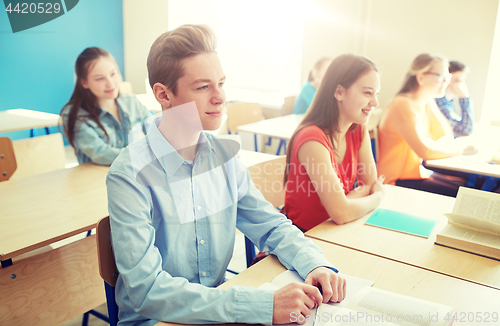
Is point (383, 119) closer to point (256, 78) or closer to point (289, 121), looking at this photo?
point (289, 121)

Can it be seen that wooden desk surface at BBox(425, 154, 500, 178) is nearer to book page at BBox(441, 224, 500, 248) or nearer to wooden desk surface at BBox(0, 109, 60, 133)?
book page at BBox(441, 224, 500, 248)

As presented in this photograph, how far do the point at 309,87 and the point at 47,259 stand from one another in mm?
3093

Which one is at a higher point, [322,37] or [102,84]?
[322,37]

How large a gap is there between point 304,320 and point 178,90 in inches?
23.0

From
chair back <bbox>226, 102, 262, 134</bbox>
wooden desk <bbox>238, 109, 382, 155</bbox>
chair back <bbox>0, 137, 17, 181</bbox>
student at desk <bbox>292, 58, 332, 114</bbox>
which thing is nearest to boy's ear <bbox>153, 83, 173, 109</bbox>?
chair back <bbox>0, 137, 17, 181</bbox>

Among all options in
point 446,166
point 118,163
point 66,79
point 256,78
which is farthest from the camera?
point 256,78

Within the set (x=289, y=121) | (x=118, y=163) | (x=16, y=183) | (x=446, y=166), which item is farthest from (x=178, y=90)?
(x=289, y=121)

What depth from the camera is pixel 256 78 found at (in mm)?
5102

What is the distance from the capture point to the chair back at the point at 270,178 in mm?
1808

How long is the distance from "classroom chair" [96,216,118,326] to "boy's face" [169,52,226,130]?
0.35 meters

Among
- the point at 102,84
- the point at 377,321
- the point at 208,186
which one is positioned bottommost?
the point at 377,321

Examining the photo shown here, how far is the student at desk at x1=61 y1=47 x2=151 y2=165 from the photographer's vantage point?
219 cm

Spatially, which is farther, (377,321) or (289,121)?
(289,121)

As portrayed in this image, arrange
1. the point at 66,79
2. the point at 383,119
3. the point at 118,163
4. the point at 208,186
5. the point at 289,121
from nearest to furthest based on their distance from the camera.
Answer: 1. the point at 118,163
2. the point at 208,186
3. the point at 383,119
4. the point at 289,121
5. the point at 66,79
